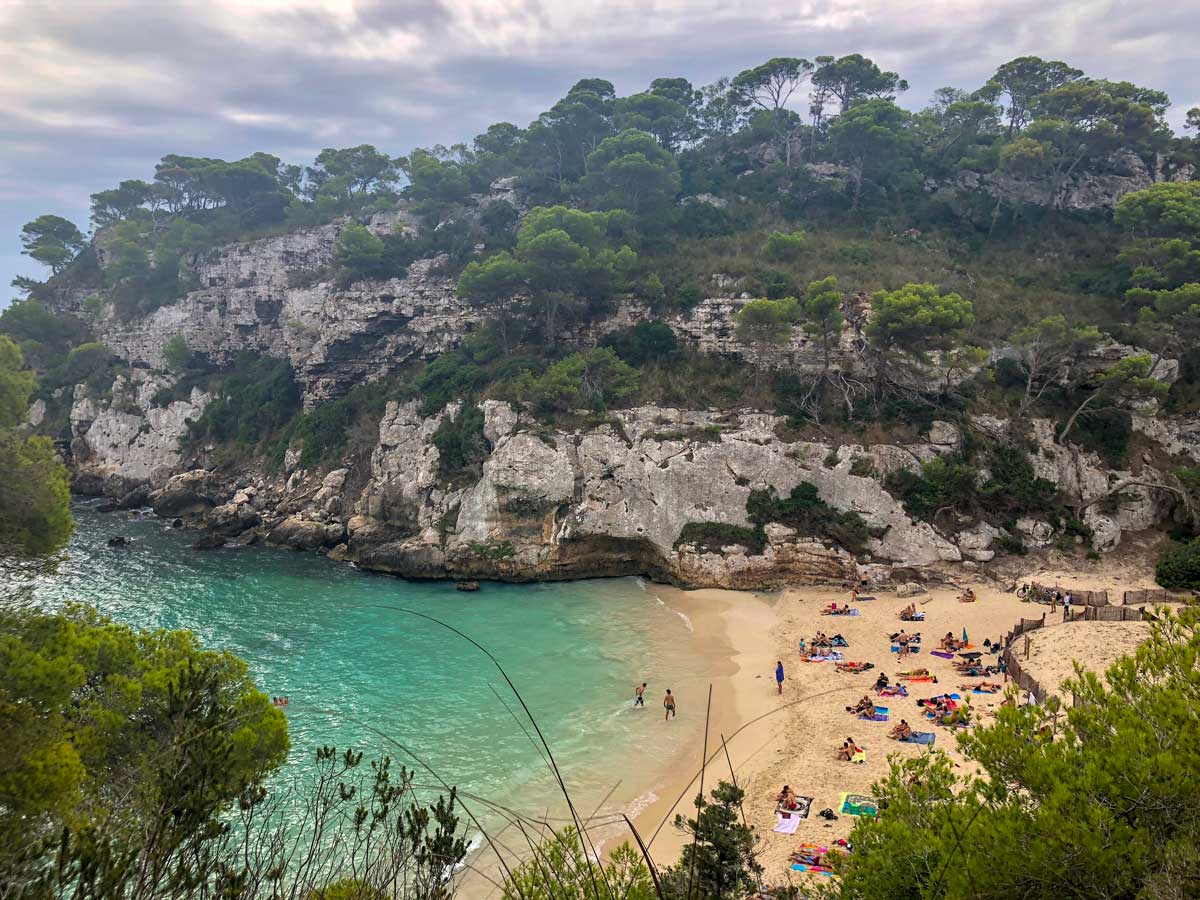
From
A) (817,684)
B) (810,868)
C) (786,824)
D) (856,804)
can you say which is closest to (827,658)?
(817,684)

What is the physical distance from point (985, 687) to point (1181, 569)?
11.6m

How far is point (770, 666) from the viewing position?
20.4m

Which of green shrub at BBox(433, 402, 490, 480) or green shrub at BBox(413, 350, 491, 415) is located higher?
green shrub at BBox(413, 350, 491, 415)

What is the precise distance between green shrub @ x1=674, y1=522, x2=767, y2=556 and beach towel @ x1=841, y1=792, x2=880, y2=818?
15.3 meters

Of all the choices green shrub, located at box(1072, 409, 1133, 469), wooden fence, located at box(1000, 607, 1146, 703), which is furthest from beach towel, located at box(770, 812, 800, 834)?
green shrub, located at box(1072, 409, 1133, 469)

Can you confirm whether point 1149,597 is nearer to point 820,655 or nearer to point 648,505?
point 820,655

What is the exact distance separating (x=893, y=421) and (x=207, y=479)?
47191mm

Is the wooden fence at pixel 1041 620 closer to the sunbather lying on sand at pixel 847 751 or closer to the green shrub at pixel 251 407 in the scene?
the sunbather lying on sand at pixel 847 751

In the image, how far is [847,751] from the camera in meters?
14.8

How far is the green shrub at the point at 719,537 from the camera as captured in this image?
28.3 meters

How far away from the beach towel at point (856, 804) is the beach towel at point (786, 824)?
3.59ft

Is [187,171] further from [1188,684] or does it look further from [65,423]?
[1188,684]

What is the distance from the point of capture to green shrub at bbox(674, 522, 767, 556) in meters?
28.3

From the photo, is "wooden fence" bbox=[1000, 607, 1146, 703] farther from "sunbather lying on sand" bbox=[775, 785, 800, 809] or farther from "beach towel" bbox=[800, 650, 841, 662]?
"sunbather lying on sand" bbox=[775, 785, 800, 809]
